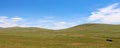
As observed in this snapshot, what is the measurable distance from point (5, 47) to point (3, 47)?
0.35m

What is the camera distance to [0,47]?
128ft

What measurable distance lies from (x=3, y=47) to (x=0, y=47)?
2.06 feet

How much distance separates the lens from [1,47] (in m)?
39.2

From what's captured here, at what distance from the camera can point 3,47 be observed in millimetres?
39469

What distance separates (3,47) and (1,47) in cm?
39

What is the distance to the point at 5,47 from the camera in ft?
130

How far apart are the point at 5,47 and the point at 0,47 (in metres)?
0.96

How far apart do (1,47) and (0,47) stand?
0.82 ft
